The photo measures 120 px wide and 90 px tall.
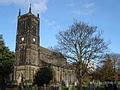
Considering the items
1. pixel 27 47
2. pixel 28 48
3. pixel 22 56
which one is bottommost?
pixel 22 56

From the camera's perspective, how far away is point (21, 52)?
111 meters

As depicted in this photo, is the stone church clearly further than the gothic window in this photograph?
No

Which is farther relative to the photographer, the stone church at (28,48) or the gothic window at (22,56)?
the gothic window at (22,56)

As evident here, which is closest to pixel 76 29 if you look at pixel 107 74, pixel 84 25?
pixel 84 25

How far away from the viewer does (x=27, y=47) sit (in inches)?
4338

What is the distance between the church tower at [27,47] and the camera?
107875 mm

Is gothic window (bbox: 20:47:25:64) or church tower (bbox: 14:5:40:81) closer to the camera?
church tower (bbox: 14:5:40:81)

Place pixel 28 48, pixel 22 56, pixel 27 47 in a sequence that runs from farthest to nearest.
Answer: pixel 22 56 → pixel 27 47 → pixel 28 48

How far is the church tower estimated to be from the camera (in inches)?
4247

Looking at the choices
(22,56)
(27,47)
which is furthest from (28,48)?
(22,56)

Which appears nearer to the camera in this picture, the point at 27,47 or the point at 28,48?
the point at 28,48

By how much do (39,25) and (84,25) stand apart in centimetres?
6983

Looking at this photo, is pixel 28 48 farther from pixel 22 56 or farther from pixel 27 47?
pixel 22 56

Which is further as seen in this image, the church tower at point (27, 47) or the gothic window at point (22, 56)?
the gothic window at point (22, 56)
